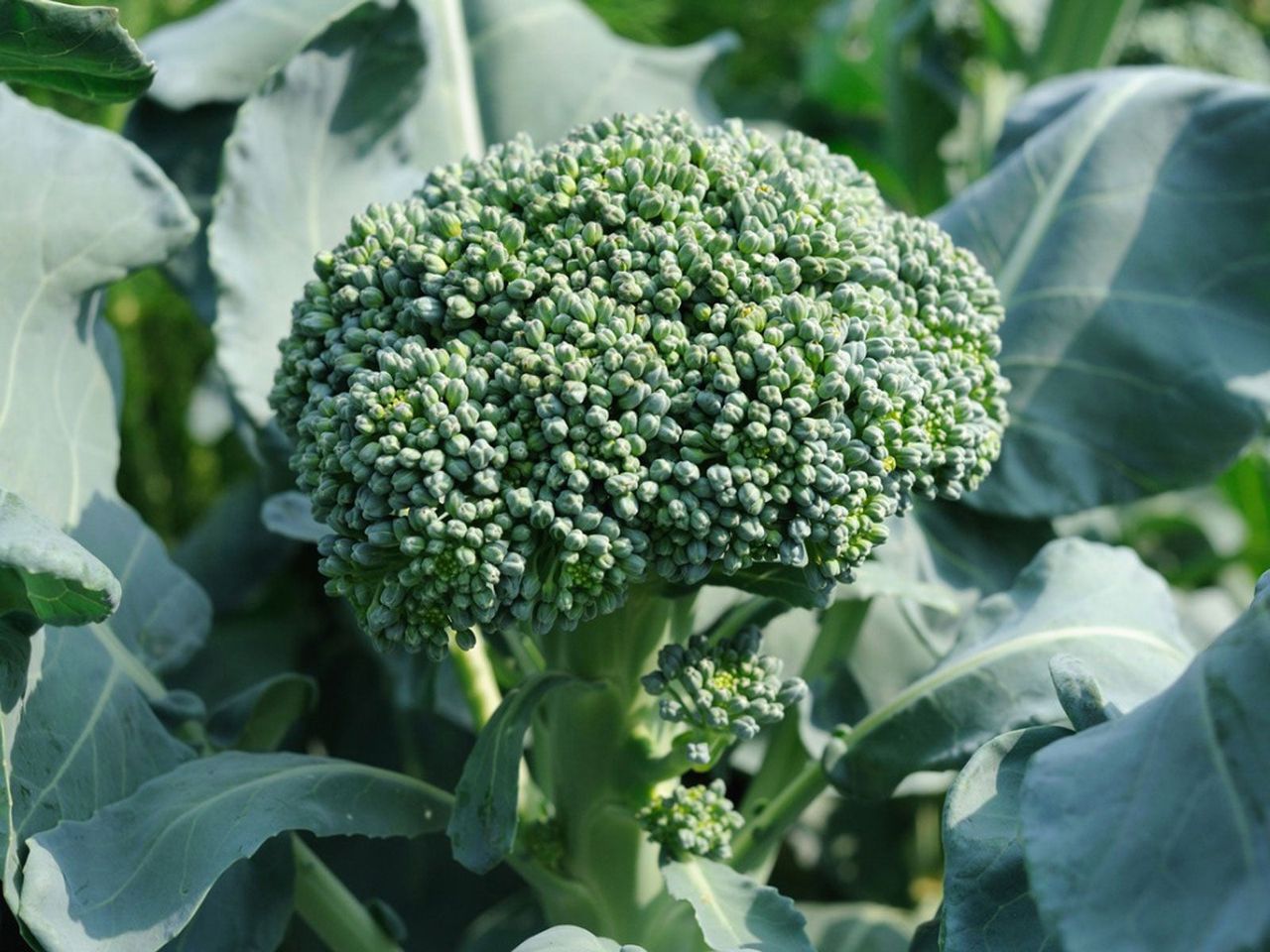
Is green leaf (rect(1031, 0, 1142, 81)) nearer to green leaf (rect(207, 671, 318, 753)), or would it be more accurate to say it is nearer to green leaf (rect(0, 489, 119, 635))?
green leaf (rect(207, 671, 318, 753))

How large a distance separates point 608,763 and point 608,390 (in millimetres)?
336

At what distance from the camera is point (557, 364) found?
793mm

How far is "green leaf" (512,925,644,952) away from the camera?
780 mm

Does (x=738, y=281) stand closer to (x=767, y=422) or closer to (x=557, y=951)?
(x=767, y=422)

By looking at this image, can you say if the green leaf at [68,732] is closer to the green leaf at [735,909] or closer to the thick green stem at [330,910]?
the thick green stem at [330,910]

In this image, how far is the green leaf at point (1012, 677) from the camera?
37.7 inches

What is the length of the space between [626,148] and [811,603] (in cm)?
34

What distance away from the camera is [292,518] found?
42.3 inches

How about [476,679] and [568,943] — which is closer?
[568,943]

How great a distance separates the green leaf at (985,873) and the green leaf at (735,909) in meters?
0.11

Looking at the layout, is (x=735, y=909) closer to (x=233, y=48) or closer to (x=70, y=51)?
(x=70, y=51)

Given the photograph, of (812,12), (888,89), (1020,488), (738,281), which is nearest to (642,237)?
(738,281)

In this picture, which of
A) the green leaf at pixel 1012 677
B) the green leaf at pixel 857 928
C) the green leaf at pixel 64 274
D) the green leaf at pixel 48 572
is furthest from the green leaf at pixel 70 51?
the green leaf at pixel 857 928

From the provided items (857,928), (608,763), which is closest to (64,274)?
(608,763)
